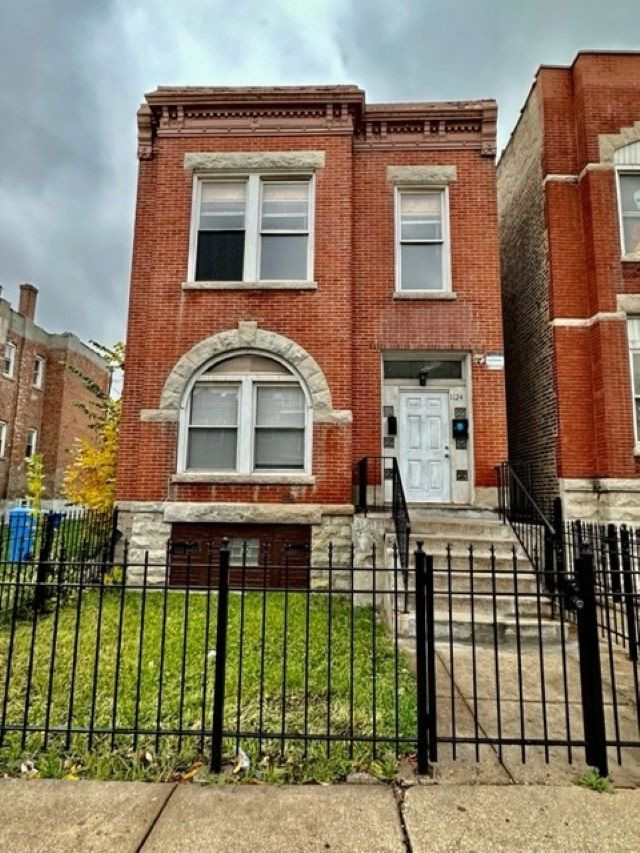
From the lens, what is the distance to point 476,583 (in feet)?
22.4

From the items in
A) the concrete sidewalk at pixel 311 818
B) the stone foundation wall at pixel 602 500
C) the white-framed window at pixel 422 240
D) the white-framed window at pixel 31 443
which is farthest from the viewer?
the white-framed window at pixel 31 443

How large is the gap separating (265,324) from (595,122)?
7.29 meters

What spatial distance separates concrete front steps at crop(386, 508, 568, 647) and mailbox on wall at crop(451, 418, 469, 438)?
4.58 ft

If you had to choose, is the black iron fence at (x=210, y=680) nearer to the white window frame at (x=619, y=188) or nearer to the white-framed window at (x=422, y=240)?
the white-framed window at (x=422, y=240)

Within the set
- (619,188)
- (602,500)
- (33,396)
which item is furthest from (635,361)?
(33,396)

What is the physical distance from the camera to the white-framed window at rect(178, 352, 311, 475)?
9.13 metres

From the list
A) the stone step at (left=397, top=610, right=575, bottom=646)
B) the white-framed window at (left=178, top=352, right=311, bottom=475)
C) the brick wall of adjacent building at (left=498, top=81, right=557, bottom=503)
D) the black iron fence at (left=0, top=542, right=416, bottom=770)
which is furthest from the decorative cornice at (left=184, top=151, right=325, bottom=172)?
the stone step at (left=397, top=610, right=575, bottom=646)

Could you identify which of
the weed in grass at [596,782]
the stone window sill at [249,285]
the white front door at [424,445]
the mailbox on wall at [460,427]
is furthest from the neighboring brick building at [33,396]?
the weed in grass at [596,782]

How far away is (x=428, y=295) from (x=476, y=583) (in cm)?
540

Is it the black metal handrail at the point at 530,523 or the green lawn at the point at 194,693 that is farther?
the black metal handrail at the point at 530,523

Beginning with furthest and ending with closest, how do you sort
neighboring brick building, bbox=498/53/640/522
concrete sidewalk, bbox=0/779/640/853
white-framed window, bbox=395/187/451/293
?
1. white-framed window, bbox=395/187/451/293
2. neighboring brick building, bbox=498/53/640/522
3. concrete sidewalk, bbox=0/779/640/853

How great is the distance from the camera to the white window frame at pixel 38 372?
87.2ft

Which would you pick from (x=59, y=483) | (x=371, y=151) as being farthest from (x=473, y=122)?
(x=59, y=483)

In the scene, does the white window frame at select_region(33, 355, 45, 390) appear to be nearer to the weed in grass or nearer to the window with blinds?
the window with blinds
